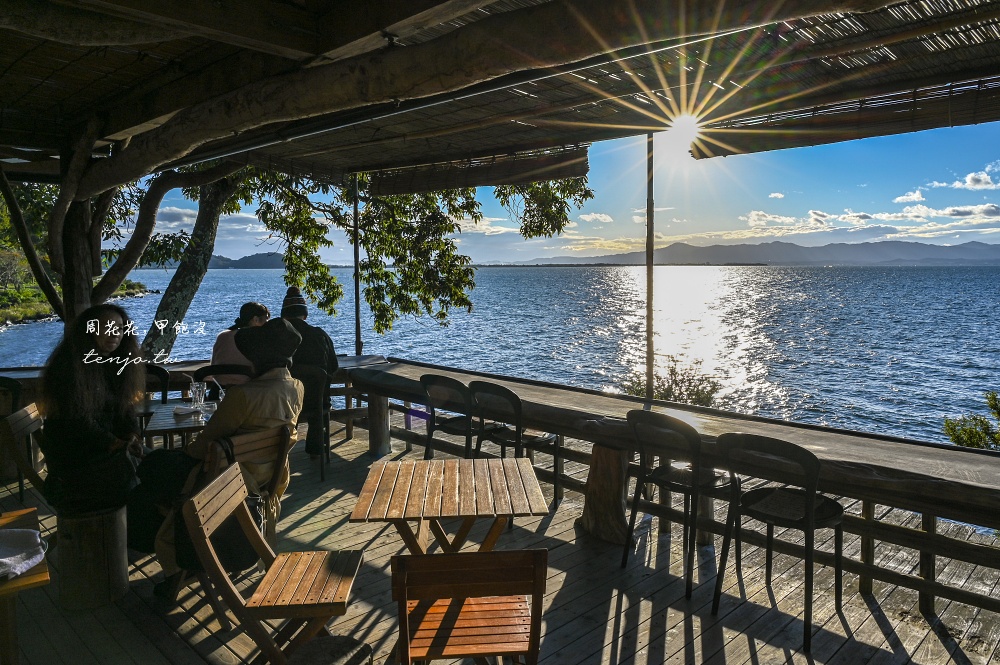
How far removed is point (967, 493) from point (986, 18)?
1857 mm

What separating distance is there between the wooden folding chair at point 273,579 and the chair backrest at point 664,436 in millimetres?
1692

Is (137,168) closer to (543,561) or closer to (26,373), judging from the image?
(543,561)

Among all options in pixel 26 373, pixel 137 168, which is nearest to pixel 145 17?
pixel 137 168

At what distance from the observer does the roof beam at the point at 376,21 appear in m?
1.97

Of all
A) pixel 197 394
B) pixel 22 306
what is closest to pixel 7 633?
pixel 197 394

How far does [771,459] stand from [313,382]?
3.53 meters

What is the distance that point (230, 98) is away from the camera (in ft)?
8.33

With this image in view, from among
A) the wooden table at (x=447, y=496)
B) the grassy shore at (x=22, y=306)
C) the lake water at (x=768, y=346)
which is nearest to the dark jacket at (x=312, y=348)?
the wooden table at (x=447, y=496)

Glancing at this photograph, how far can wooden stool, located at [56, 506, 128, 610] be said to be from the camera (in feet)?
10.6

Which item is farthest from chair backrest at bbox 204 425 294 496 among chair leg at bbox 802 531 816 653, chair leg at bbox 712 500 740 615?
chair leg at bbox 802 531 816 653

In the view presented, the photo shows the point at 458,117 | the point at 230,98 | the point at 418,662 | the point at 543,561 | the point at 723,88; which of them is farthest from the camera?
the point at 458,117

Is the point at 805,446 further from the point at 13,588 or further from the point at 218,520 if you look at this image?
the point at 13,588

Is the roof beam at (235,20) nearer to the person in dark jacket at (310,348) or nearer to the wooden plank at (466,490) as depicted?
the wooden plank at (466,490)

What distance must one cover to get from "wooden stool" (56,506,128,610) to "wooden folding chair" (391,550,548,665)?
73.4 inches
